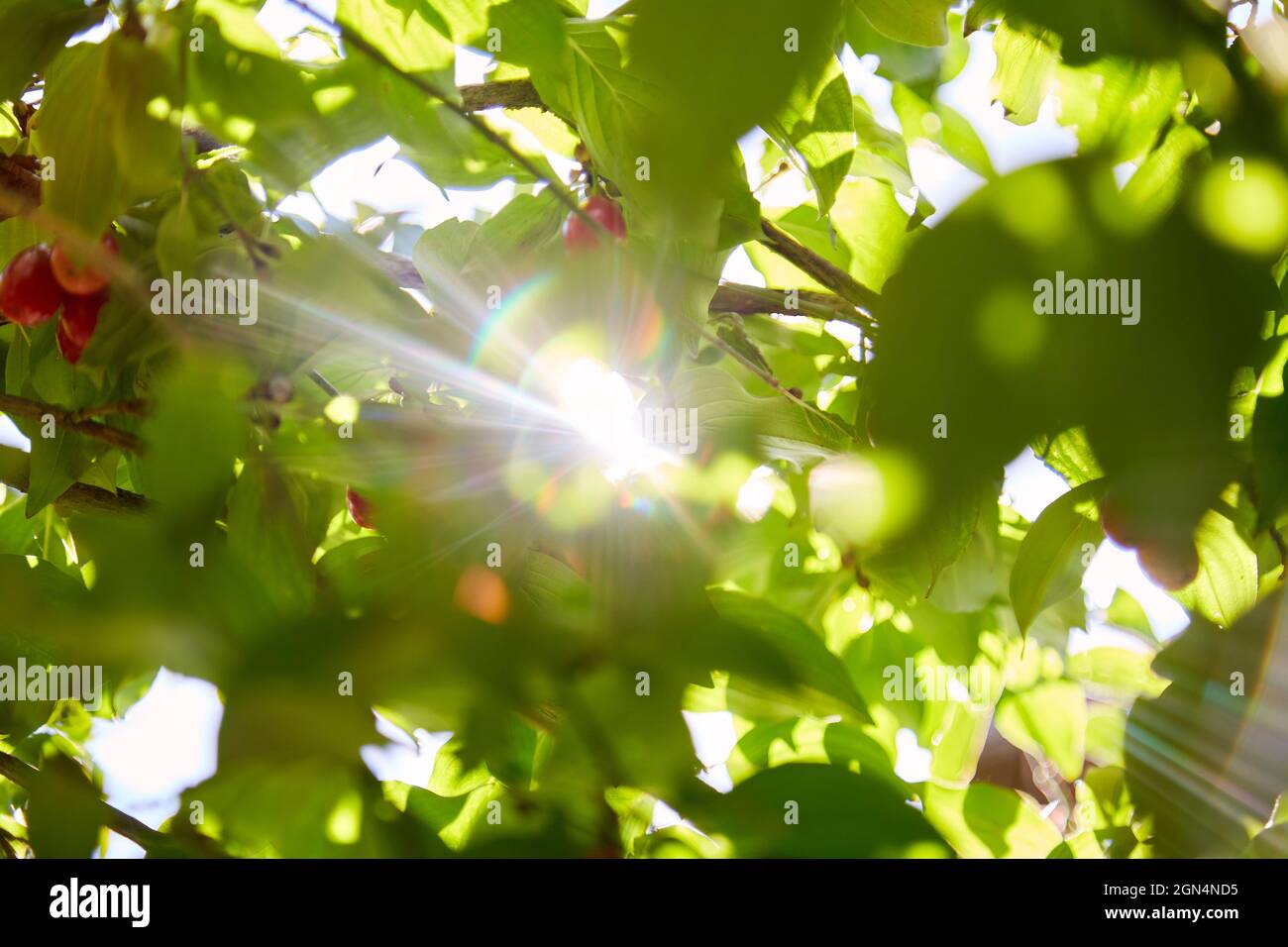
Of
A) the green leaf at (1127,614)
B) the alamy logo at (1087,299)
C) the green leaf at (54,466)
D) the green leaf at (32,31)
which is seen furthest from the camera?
the green leaf at (1127,614)

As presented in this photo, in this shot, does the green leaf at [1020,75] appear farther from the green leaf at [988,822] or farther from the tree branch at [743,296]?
the green leaf at [988,822]

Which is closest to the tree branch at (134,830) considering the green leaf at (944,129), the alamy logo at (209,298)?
the alamy logo at (209,298)

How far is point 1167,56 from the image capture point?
24cm

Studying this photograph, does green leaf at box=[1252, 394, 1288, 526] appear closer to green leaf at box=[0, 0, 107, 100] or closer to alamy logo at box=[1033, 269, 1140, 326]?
alamy logo at box=[1033, 269, 1140, 326]

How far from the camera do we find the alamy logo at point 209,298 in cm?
55

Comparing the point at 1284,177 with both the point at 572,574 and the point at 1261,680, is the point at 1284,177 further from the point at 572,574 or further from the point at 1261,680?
the point at 572,574

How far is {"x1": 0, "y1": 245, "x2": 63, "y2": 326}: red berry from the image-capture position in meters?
0.66

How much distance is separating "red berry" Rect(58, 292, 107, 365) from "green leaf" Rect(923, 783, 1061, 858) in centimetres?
66

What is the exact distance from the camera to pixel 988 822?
1.68ft

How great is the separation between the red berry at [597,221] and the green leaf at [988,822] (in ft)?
1.49

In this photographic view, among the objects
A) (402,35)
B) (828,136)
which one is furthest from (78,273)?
(828,136)

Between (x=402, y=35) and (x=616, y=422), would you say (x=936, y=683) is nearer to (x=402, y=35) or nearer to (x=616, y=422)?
(x=616, y=422)
